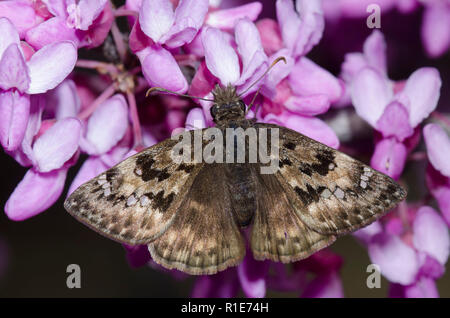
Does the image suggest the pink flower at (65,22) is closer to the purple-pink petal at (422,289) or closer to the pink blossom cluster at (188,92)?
the pink blossom cluster at (188,92)

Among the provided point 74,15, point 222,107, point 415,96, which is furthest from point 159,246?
point 415,96

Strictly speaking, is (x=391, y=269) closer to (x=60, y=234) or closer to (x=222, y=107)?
(x=222, y=107)

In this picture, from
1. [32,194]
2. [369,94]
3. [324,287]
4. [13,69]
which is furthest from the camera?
[324,287]

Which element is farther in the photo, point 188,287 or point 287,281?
point 188,287

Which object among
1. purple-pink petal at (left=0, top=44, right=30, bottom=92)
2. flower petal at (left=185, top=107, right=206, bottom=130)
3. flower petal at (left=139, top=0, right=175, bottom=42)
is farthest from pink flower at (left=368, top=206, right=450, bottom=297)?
purple-pink petal at (left=0, top=44, right=30, bottom=92)

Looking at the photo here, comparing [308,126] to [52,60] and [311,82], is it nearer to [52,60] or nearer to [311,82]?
[311,82]

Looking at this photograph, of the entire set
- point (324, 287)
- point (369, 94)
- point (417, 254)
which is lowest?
point (324, 287)

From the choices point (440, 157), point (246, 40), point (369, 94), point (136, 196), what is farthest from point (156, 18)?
point (440, 157)

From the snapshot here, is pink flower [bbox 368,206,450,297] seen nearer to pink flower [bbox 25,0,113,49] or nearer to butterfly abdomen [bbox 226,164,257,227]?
butterfly abdomen [bbox 226,164,257,227]
